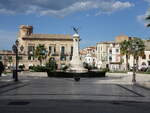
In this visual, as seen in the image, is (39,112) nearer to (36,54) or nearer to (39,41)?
(36,54)

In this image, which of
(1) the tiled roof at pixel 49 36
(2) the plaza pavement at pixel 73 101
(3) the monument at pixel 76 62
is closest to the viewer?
(2) the plaza pavement at pixel 73 101

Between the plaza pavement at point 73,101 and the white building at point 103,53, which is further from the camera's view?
the white building at point 103,53

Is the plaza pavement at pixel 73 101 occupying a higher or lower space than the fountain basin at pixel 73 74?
lower

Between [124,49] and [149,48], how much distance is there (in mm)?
15829

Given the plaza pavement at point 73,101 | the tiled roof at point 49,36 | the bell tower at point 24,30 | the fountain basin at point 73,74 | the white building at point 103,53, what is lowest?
the plaza pavement at point 73,101

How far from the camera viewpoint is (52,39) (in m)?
117

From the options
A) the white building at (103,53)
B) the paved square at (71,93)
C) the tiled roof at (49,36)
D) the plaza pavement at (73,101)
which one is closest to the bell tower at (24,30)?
the tiled roof at (49,36)

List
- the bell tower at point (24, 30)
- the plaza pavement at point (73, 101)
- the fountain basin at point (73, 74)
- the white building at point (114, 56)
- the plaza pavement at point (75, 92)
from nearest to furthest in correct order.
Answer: the plaza pavement at point (73, 101) < the plaza pavement at point (75, 92) < the fountain basin at point (73, 74) < the white building at point (114, 56) < the bell tower at point (24, 30)

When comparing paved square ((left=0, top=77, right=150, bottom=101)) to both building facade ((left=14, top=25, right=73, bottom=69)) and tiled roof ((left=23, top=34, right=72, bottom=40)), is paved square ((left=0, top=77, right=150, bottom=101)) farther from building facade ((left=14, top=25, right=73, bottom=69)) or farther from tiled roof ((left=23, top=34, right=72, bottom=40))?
tiled roof ((left=23, top=34, right=72, bottom=40))

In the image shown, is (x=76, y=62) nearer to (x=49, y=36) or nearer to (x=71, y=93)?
(x=71, y=93)

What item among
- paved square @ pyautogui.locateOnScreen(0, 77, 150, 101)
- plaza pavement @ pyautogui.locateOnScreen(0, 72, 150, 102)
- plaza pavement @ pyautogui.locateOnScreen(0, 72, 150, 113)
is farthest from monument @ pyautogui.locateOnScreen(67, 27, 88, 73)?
plaza pavement @ pyautogui.locateOnScreen(0, 72, 150, 113)

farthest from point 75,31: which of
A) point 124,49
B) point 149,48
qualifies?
point 149,48

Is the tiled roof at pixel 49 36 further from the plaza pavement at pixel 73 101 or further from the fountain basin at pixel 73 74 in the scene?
the plaza pavement at pixel 73 101

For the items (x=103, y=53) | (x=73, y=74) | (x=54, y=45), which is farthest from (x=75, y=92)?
(x=103, y=53)
